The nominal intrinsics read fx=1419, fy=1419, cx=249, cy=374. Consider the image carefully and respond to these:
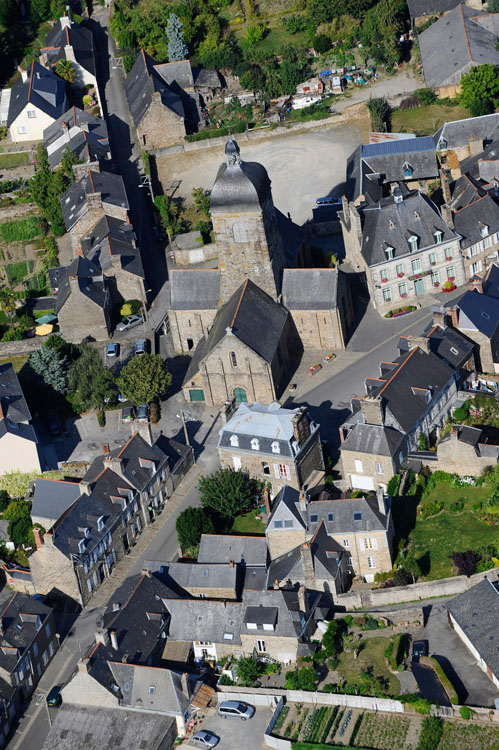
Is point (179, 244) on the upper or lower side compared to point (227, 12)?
lower

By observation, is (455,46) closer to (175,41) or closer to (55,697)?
(175,41)

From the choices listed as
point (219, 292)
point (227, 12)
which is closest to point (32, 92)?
point (227, 12)

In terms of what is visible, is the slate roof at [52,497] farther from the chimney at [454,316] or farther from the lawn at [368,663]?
the chimney at [454,316]

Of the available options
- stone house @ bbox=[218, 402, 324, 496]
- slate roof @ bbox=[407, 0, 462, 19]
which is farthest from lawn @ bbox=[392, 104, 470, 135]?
stone house @ bbox=[218, 402, 324, 496]

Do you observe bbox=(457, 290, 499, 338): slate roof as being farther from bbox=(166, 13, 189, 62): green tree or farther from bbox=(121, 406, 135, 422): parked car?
bbox=(166, 13, 189, 62): green tree

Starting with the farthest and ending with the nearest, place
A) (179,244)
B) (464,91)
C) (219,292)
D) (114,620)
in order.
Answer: (464,91), (179,244), (219,292), (114,620)

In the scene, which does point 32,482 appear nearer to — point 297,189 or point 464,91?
point 297,189
